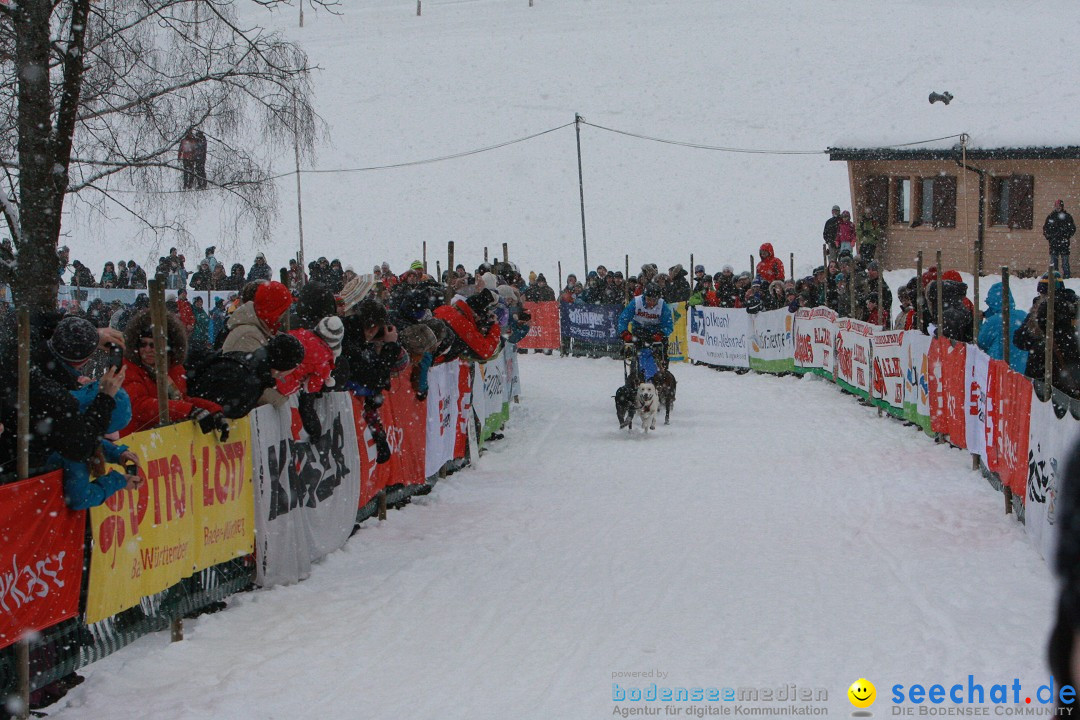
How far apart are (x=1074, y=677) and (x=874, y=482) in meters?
9.55

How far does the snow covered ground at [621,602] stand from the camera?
570cm

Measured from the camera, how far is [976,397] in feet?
Answer: 36.3

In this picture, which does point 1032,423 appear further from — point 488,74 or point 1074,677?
point 488,74

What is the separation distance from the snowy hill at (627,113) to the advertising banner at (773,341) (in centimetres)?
1315

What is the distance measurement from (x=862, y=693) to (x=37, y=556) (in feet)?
12.4

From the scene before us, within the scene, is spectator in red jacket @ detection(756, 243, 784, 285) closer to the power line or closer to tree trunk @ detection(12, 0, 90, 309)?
tree trunk @ detection(12, 0, 90, 309)

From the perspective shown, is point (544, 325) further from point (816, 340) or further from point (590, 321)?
point (816, 340)

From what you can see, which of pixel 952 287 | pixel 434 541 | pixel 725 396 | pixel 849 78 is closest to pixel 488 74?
pixel 849 78

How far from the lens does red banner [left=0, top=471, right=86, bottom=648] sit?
4984 mm

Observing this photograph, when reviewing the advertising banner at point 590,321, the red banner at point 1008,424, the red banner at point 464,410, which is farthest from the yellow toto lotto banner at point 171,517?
the advertising banner at point 590,321

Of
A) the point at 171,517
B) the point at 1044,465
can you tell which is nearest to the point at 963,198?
the point at 1044,465

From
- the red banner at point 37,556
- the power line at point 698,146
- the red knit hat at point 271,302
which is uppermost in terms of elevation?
the power line at point 698,146

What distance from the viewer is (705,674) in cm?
581

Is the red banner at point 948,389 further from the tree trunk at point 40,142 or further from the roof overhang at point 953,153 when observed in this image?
the roof overhang at point 953,153
